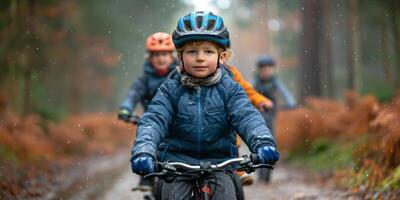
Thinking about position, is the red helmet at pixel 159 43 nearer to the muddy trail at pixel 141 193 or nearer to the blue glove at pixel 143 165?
the muddy trail at pixel 141 193

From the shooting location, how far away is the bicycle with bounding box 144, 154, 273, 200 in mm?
4078

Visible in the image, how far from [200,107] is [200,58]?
419 mm

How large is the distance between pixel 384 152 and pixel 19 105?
52.8 feet

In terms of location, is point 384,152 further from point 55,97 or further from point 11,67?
point 55,97

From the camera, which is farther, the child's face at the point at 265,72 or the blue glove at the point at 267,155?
the child's face at the point at 265,72

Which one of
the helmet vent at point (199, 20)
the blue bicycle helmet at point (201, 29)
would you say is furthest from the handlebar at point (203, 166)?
the helmet vent at point (199, 20)

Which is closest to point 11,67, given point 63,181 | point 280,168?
point 63,181

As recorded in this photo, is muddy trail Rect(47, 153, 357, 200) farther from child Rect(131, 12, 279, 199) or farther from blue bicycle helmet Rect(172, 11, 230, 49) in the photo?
blue bicycle helmet Rect(172, 11, 230, 49)

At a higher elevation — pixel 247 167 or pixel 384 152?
pixel 384 152

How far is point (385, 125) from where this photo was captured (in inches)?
358

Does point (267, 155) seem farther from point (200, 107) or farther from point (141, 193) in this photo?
Result: point (141, 193)

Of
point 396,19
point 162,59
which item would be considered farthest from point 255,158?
point 396,19

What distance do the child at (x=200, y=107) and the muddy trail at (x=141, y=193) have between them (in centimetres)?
426

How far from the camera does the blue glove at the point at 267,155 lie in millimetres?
4129
